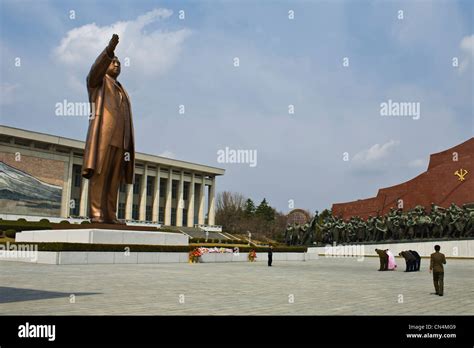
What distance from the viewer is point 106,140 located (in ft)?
59.0

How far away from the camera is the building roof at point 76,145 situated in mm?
43969

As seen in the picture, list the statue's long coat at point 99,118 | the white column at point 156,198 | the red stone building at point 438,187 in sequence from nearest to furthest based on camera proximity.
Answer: the statue's long coat at point 99,118, the red stone building at point 438,187, the white column at point 156,198

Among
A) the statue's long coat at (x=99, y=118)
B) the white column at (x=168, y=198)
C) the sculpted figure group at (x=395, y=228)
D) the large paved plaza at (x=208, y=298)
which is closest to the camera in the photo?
the large paved plaza at (x=208, y=298)

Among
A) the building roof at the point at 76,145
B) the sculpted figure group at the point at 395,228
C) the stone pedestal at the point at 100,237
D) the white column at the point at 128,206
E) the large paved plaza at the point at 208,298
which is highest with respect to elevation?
the building roof at the point at 76,145

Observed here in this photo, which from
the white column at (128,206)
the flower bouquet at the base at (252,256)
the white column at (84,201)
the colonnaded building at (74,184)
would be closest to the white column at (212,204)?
the colonnaded building at (74,184)

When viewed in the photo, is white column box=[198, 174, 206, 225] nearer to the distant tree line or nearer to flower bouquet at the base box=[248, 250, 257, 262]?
the distant tree line

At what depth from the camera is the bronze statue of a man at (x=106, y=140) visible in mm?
17828

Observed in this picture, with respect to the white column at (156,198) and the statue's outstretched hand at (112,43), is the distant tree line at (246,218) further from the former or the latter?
the statue's outstretched hand at (112,43)

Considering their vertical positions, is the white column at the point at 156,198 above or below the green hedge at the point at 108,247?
above

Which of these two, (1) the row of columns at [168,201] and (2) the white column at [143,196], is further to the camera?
(2) the white column at [143,196]

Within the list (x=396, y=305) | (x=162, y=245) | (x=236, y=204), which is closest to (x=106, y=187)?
(x=162, y=245)

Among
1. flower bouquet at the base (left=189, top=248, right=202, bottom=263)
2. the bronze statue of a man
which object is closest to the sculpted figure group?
flower bouquet at the base (left=189, top=248, right=202, bottom=263)

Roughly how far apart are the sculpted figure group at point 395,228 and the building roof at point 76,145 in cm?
2497
